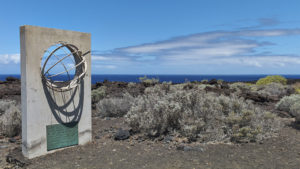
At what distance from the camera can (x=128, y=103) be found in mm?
8922

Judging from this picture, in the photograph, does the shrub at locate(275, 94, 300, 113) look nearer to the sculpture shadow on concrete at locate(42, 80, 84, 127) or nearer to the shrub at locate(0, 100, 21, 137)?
the sculpture shadow on concrete at locate(42, 80, 84, 127)

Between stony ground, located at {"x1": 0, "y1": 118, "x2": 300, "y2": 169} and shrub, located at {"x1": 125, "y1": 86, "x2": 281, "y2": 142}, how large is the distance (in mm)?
292

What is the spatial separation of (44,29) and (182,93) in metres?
3.42

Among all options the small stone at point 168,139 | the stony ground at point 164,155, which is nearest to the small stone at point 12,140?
the stony ground at point 164,155

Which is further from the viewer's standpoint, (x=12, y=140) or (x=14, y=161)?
(x=12, y=140)

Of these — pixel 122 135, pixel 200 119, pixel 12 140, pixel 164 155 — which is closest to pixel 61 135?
pixel 122 135

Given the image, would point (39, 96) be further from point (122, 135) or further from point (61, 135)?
point (122, 135)

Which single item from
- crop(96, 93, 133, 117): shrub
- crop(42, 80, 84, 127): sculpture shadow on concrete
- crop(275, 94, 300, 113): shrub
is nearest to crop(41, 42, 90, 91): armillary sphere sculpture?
crop(42, 80, 84, 127): sculpture shadow on concrete

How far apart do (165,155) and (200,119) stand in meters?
1.31

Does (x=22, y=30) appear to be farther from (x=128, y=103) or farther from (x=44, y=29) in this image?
(x=128, y=103)

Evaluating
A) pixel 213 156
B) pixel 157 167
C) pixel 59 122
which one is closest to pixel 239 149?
pixel 213 156

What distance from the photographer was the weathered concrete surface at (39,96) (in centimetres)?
469

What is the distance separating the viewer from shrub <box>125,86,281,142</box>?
5.52 m

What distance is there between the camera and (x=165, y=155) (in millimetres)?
4750
